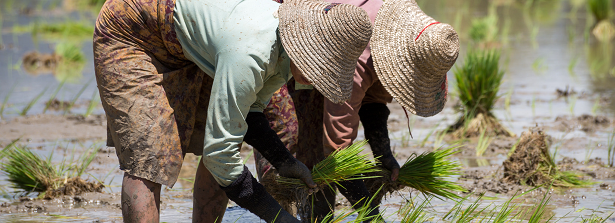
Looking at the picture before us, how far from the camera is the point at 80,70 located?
336 inches

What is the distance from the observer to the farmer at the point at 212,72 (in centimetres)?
221

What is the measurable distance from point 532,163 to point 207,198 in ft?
6.96

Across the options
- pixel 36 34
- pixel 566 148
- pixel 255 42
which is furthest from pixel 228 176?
pixel 36 34

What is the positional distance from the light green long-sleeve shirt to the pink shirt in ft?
2.01

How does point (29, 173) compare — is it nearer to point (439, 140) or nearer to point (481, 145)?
point (439, 140)

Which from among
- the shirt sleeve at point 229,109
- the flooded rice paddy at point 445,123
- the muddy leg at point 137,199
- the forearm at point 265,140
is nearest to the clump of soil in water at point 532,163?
the flooded rice paddy at point 445,123

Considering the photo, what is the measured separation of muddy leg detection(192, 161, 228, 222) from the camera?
2.88 meters

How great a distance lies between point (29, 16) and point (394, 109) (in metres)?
10.7

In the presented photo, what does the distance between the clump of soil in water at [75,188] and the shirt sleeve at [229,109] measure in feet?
5.88

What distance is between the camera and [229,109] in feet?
7.20

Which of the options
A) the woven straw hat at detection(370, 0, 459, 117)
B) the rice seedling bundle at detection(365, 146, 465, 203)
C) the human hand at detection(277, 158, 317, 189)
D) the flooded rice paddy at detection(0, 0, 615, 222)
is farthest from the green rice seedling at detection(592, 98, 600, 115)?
the human hand at detection(277, 158, 317, 189)

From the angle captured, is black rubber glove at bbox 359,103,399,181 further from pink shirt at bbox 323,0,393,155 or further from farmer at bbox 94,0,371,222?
farmer at bbox 94,0,371,222

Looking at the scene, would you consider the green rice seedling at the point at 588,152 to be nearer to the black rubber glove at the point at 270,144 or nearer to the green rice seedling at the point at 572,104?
the green rice seedling at the point at 572,104

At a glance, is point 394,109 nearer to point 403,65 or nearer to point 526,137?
point 526,137
